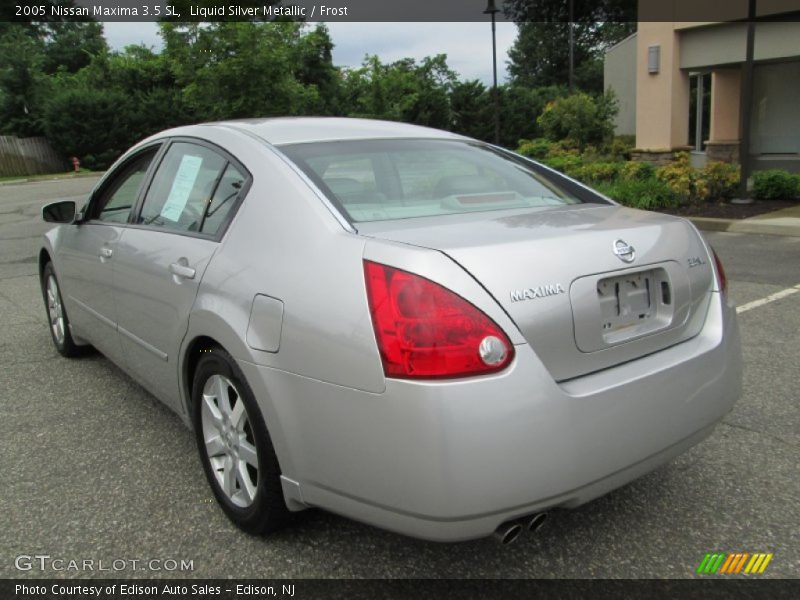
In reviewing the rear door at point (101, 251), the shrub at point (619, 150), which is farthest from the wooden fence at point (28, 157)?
the rear door at point (101, 251)

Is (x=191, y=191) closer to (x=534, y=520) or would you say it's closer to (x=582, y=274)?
(x=582, y=274)

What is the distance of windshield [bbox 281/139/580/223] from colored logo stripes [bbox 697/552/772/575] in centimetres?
143

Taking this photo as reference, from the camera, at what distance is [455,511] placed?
197cm

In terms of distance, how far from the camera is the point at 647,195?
11031 millimetres

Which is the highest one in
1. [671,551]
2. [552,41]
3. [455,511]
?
[552,41]

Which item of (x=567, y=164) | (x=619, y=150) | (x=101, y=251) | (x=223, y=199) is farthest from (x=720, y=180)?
(x=223, y=199)

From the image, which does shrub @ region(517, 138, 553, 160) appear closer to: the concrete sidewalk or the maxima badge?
the concrete sidewalk

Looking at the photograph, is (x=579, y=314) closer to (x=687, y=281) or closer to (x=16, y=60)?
(x=687, y=281)

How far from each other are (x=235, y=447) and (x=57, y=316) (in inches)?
117

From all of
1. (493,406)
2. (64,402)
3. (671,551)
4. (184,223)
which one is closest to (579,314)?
(493,406)

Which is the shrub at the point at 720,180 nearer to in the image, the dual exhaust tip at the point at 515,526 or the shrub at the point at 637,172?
the shrub at the point at 637,172

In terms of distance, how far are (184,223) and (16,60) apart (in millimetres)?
35600

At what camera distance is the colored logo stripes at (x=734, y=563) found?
94.0 inches

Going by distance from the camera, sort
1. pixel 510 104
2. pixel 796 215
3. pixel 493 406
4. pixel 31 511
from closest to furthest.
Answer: pixel 493 406
pixel 31 511
pixel 796 215
pixel 510 104
